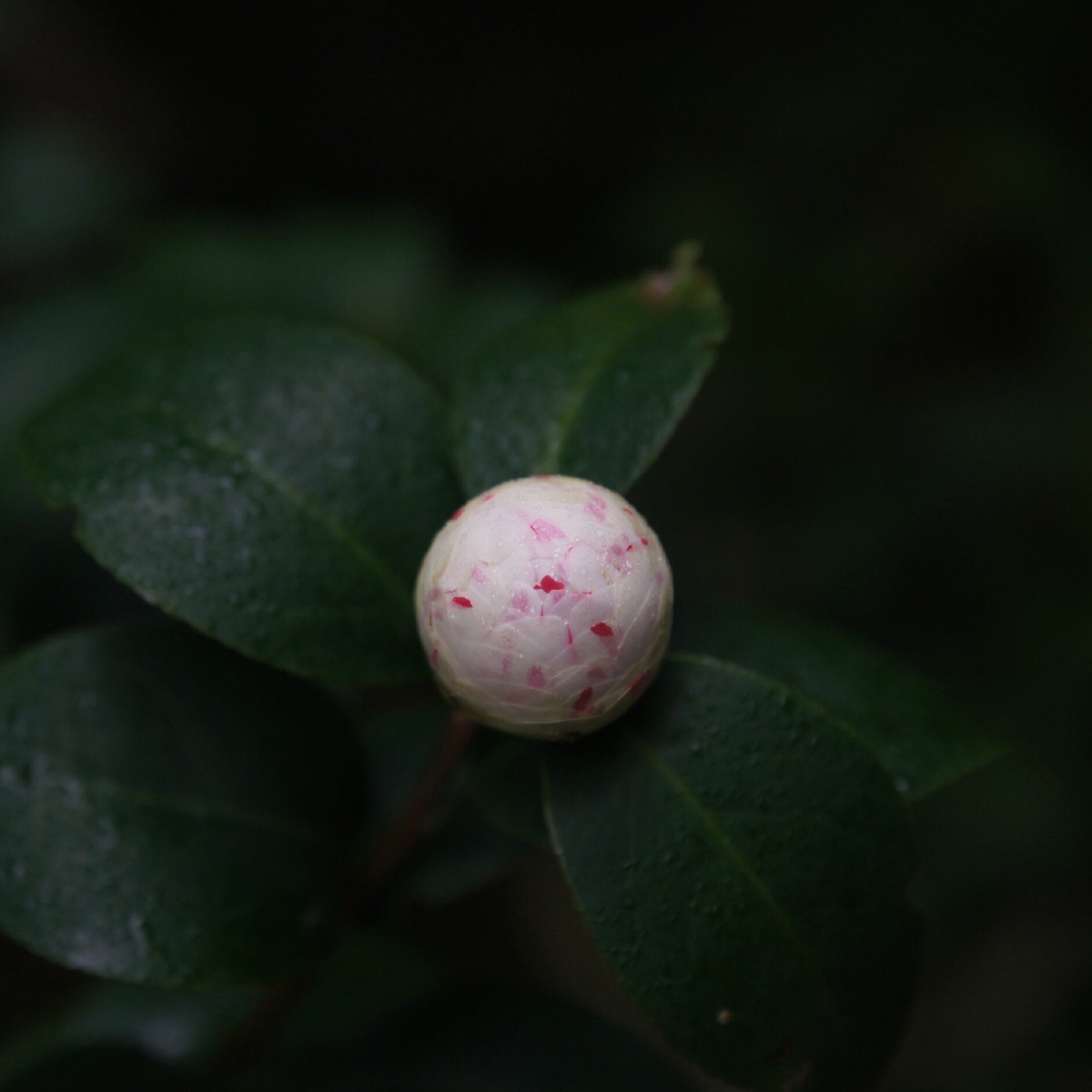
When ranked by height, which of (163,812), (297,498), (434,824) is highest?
(297,498)

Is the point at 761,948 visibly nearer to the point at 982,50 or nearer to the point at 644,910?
the point at 644,910

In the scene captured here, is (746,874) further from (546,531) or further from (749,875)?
(546,531)

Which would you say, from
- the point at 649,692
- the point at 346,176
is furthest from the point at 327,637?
the point at 346,176

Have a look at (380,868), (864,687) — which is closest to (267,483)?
(380,868)

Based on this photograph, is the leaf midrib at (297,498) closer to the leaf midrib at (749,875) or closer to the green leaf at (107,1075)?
the leaf midrib at (749,875)

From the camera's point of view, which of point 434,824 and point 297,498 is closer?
point 297,498

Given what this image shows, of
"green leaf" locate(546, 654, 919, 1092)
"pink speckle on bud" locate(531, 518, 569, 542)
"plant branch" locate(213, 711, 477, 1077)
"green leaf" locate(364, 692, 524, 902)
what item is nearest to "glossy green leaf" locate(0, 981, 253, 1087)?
"plant branch" locate(213, 711, 477, 1077)
